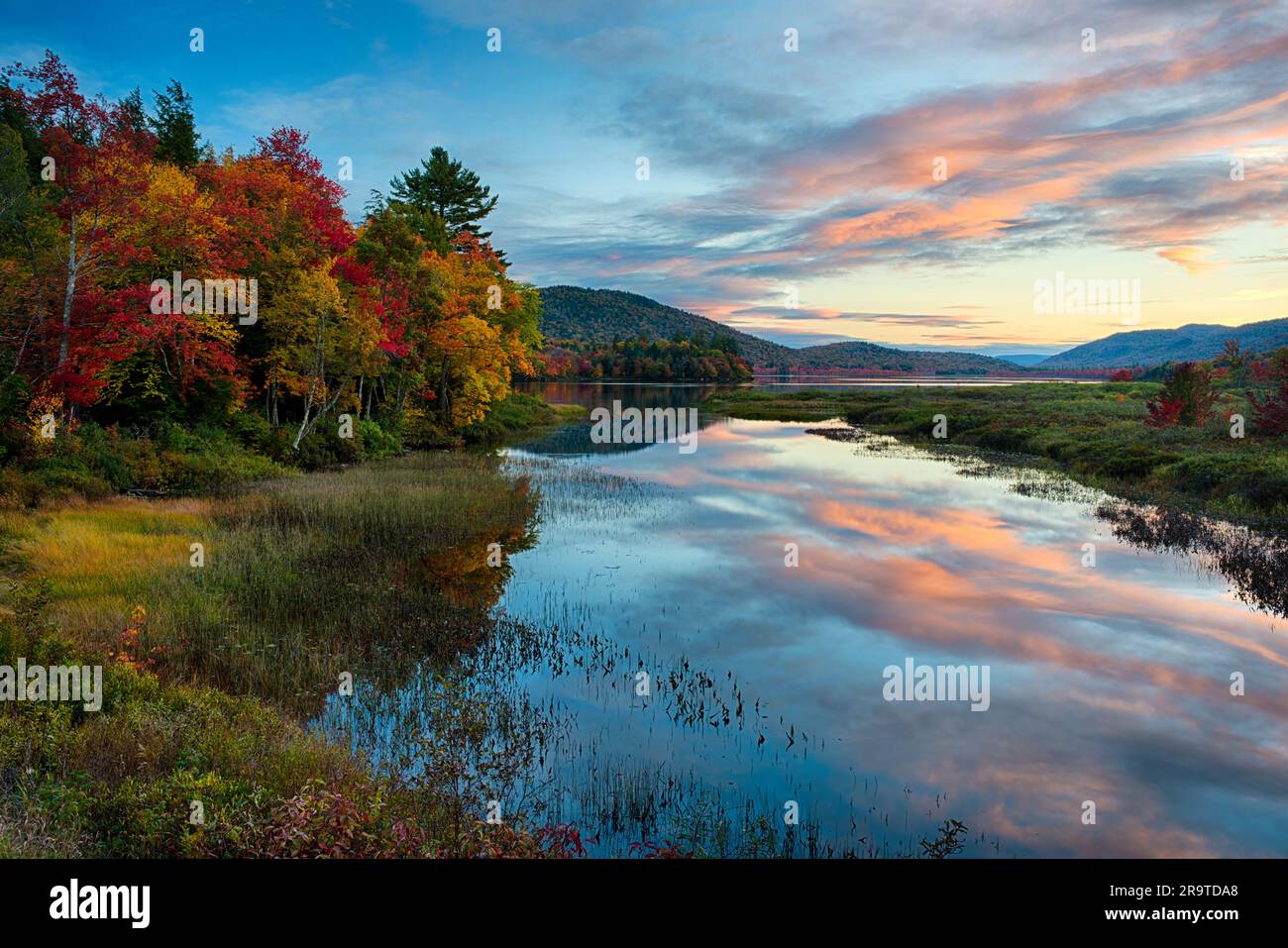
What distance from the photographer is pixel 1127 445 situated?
1567 inches

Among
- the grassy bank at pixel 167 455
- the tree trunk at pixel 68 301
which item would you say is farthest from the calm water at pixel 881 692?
the tree trunk at pixel 68 301

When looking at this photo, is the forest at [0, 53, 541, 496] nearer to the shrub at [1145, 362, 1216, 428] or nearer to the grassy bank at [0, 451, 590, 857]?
the grassy bank at [0, 451, 590, 857]

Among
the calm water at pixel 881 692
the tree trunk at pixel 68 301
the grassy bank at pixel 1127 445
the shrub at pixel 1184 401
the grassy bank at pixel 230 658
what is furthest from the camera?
the shrub at pixel 1184 401

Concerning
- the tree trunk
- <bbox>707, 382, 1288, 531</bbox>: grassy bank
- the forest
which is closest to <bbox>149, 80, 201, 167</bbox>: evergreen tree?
the forest

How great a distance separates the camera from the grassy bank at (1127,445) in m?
28.1

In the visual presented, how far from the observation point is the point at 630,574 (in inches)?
808

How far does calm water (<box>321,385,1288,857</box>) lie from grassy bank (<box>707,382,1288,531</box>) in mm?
7323

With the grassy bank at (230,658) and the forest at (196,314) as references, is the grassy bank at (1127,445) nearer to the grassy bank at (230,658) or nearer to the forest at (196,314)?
the grassy bank at (230,658)

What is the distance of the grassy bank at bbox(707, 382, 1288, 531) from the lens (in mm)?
28094

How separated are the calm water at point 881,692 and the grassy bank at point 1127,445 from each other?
7323 mm

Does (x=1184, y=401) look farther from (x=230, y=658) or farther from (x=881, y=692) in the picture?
(x=230, y=658)

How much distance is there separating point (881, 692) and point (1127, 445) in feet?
117

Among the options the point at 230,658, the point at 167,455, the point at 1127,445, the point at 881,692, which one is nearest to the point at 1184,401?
the point at 1127,445
